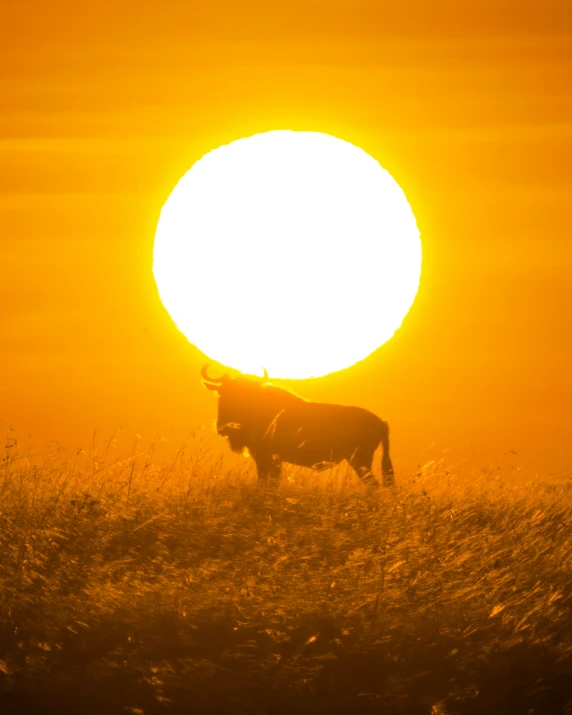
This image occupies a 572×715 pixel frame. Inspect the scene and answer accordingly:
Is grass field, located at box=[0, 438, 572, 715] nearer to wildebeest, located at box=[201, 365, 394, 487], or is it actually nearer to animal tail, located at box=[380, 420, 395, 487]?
animal tail, located at box=[380, 420, 395, 487]

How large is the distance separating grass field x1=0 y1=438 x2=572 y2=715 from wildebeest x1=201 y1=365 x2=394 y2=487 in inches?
91.2

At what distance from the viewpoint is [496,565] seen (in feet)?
27.0

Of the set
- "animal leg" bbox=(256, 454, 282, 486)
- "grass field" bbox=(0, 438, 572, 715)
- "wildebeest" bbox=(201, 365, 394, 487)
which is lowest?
"grass field" bbox=(0, 438, 572, 715)

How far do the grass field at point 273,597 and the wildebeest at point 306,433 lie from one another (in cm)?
232

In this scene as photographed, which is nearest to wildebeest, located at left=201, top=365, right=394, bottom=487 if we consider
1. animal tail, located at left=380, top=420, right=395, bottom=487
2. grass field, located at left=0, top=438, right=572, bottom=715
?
animal tail, located at left=380, top=420, right=395, bottom=487

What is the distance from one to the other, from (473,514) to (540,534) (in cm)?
70

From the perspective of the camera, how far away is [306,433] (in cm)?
1252

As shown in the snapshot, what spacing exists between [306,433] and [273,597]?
504 cm

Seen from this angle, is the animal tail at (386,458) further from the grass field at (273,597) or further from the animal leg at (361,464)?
the grass field at (273,597)

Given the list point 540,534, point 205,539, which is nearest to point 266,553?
point 205,539

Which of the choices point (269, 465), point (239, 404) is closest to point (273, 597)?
point (269, 465)

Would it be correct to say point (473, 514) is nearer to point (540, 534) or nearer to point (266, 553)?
point (540, 534)

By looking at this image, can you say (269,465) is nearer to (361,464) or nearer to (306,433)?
(306,433)

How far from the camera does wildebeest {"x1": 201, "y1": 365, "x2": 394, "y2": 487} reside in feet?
41.0
